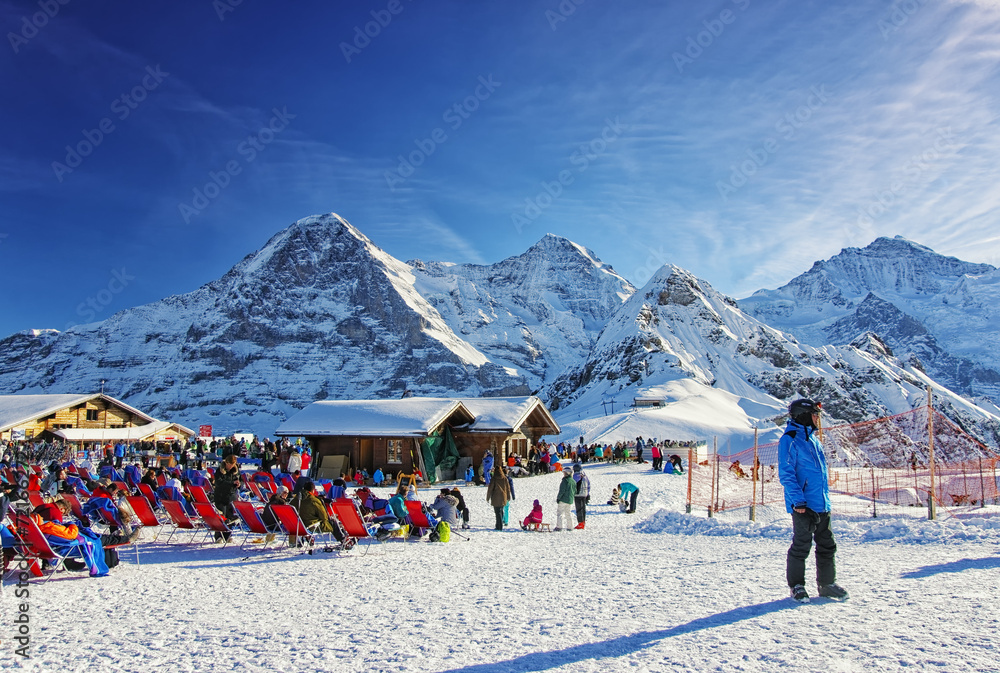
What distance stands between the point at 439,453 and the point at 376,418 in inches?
112

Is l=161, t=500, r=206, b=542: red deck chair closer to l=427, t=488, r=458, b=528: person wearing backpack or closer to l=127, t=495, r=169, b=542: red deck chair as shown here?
l=127, t=495, r=169, b=542: red deck chair

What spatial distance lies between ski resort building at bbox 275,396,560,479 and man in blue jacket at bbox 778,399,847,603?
1829 centimetres

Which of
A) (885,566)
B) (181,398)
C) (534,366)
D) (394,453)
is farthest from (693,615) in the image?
(534,366)

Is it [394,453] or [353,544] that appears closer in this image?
[353,544]

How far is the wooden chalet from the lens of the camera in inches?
1308

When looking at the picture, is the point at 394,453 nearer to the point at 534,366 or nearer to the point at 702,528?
the point at 702,528

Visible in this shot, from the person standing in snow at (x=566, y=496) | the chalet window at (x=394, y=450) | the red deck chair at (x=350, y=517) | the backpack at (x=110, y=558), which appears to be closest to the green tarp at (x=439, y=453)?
the chalet window at (x=394, y=450)

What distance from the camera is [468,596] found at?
6848 mm

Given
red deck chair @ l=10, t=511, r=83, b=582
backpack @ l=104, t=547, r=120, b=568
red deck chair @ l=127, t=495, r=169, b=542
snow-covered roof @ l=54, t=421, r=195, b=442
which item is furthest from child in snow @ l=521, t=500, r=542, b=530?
snow-covered roof @ l=54, t=421, r=195, b=442

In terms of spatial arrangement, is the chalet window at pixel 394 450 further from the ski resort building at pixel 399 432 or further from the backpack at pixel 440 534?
the backpack at pixel 440 534

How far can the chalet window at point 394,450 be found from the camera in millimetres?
24812

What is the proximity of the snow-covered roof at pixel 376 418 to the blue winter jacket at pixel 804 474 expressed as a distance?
18.4 meters

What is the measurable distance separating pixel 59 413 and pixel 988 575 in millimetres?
41250

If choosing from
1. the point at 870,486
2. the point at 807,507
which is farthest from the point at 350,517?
the point at 870,486
